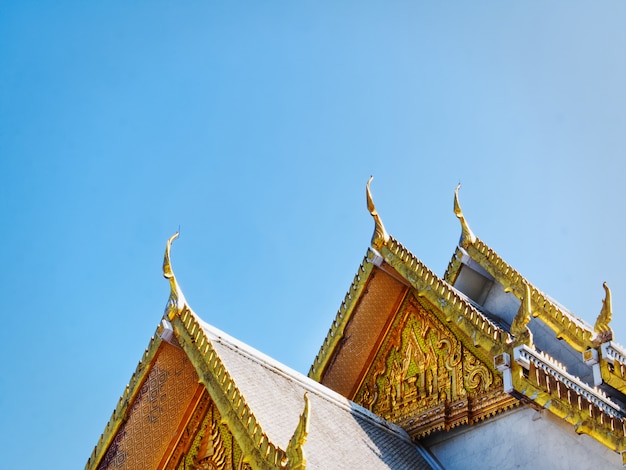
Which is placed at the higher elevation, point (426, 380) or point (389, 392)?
point (426, 380)

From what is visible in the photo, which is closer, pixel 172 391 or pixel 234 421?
pixel 234 421

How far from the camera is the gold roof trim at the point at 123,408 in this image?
8.52m

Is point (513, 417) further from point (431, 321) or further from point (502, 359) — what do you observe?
point (431, 321)

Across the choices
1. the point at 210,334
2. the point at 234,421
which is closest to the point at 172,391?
the point at 210,334

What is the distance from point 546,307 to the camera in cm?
967

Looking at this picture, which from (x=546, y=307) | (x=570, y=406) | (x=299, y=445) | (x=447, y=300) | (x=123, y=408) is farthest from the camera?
(x=546, y=307)

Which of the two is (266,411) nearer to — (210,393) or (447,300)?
(210,393)

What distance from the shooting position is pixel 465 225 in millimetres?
10789

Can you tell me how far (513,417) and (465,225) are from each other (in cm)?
291

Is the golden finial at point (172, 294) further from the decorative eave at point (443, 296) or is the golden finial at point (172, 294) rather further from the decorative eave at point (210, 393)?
the decorative eave at point (443, 296)

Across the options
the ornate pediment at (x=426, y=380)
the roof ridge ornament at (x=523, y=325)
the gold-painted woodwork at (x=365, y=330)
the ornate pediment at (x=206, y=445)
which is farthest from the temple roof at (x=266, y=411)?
the roof ridge ornament at (x=523, y=325)

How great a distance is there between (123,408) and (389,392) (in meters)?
2.31

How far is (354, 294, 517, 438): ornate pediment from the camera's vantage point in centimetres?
856

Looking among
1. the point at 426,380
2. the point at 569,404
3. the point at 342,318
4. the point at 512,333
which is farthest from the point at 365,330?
the point at 569,404
